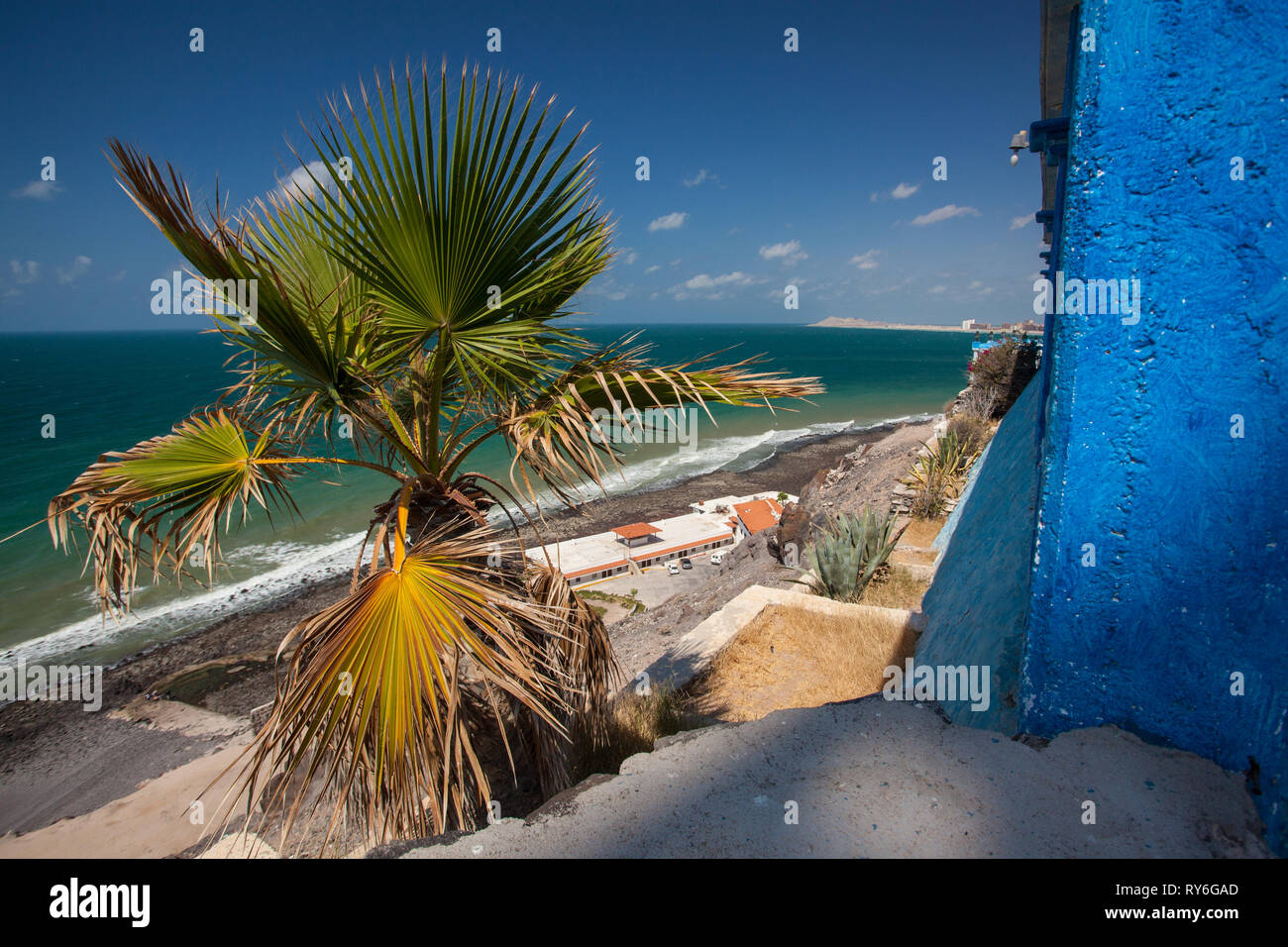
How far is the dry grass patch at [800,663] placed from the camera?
4.31m

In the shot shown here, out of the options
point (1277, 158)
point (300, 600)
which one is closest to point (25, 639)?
point (300, 600)

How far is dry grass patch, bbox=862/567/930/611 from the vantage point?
19.4ft


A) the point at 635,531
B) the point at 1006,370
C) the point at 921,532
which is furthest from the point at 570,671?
the point at 635,531

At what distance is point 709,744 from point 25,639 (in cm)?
2200

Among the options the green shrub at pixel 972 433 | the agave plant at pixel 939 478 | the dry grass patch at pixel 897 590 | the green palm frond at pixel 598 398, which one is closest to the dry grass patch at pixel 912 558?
the dry grass patch at pixel 897 590

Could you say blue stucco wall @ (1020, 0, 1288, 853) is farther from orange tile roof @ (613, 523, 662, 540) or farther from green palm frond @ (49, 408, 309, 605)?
orange tile roof @ (613, 523, 662, 540)

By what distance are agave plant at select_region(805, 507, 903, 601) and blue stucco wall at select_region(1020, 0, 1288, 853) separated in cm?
425

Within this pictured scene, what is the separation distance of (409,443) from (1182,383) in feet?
9.88

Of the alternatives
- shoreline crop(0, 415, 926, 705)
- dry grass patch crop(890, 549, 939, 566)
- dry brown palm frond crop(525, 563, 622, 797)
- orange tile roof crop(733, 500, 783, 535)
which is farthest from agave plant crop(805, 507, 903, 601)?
orange tile roof crop(733, 500, 783, 535)

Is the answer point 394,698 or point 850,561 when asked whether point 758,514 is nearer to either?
point 850,561

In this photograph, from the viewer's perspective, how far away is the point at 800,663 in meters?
4.82
